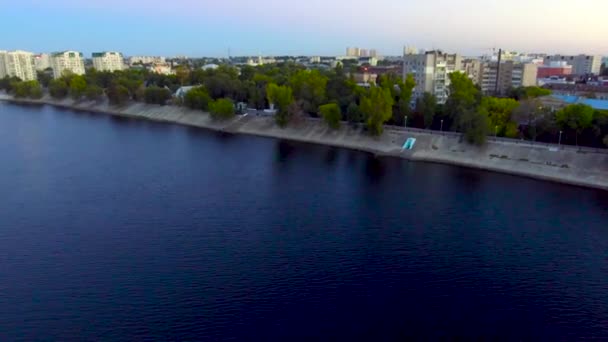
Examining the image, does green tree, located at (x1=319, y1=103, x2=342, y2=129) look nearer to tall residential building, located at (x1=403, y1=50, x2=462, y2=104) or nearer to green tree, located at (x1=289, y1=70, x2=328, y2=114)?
green tree, located at (x1=289, y1=70, x2=328, y2=114)

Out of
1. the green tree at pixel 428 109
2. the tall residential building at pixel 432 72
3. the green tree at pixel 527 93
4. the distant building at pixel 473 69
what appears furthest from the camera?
the distant building at pixel 473 69

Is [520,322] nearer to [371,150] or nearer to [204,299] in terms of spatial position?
[204,299]

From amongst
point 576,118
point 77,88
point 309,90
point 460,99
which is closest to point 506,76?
point 460,99

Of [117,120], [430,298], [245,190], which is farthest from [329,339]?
[117,120]

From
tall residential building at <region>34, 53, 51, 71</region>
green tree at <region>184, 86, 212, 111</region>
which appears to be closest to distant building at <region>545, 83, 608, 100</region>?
green tree at <region>184, 86, 212, 111</region>

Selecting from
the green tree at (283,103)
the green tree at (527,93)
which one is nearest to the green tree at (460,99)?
the green tree at (527,93)

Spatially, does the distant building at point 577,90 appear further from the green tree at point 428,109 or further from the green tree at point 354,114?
the green tree at point 354,114

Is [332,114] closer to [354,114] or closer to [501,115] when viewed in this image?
[354,114]
